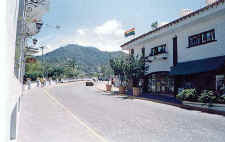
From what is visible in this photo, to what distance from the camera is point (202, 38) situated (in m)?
14.0

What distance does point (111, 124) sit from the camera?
6836 millimetres

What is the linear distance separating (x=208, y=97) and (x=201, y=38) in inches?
234

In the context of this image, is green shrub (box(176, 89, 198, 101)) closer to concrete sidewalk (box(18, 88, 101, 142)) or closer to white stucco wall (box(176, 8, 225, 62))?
white stucco wall (box(176, 8, 225, 62))

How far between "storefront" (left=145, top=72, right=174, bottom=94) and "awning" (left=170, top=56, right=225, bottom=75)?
2969 millimetres

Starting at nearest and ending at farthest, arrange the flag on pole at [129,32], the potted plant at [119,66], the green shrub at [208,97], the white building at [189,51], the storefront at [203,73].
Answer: the green shrub at [208,97] < the storefront at [203,73] < the white building at [189,51] < the potted plant at [119,66] < the flag on pole at [129,32]

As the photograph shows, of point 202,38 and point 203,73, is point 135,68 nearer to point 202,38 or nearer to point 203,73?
point 203,73

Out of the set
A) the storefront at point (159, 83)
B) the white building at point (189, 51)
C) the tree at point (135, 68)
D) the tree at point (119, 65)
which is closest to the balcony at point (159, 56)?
the white building at point (189, 51)

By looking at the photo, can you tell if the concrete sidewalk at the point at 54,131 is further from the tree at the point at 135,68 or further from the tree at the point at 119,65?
the tree at the point at 119,65

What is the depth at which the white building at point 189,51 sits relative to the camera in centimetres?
1236

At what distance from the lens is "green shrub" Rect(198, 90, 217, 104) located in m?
10.3

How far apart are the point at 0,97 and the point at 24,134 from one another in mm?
4830

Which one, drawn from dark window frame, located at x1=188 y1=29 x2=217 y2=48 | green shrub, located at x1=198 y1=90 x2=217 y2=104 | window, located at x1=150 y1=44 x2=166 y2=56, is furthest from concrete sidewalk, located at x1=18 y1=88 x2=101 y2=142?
window, located at x1=150 y1=44 x2=166 y2=56

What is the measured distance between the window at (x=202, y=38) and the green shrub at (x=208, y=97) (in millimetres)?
4907

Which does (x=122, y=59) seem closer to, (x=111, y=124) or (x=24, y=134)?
(x=111, y=124)
